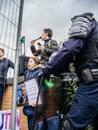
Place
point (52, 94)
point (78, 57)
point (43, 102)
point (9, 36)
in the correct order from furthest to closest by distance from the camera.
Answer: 1. point (52, 94)
2. point (43, 102)
3. point (9, 36)
4. point (78, 57)

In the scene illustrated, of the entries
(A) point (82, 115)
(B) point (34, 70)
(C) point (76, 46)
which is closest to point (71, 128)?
(A) point (82, 115)

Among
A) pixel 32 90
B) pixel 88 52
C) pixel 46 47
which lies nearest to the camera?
pixel 88 52

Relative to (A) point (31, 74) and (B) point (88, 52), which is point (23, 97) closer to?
(A) point (31, 74)

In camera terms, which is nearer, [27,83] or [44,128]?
[44,128]

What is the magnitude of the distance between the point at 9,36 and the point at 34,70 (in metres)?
1.65

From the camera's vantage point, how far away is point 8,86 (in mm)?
5801

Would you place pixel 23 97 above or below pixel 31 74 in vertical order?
below

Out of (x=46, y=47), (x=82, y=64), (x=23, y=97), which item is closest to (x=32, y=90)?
(x=23, y=97)

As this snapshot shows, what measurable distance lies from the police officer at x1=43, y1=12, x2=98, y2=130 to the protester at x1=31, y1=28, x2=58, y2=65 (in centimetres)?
245

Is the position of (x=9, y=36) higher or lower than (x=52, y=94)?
higher

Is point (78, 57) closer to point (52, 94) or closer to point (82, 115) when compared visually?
point (82, 115)

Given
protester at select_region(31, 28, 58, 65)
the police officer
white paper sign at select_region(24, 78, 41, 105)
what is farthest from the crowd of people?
protester at select_region(31, 28, 58, 65)

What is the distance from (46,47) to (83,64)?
2.63 metres

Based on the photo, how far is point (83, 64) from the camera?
3018 millimetres
